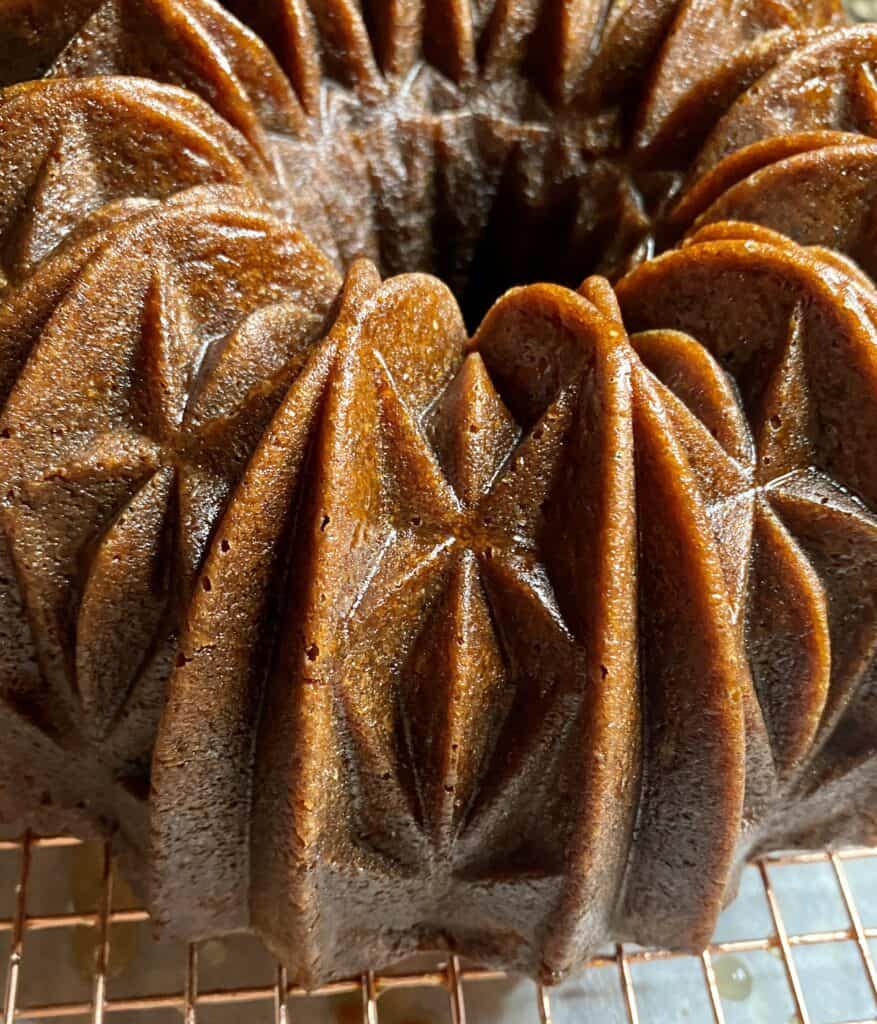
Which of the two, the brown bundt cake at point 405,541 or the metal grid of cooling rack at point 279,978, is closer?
the brown bundt cake at point 405,541

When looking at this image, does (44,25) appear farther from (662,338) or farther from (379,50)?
(662,338)

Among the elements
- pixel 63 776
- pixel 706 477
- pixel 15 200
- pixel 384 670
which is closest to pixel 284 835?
pixel 384 670

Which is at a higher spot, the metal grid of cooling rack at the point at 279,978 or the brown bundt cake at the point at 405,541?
the brown bundt cake at the point at 405,541

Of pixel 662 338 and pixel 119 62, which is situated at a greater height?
pixel 119 62

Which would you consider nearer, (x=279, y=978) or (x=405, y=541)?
(x=405, y=541)

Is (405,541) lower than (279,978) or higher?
higher
